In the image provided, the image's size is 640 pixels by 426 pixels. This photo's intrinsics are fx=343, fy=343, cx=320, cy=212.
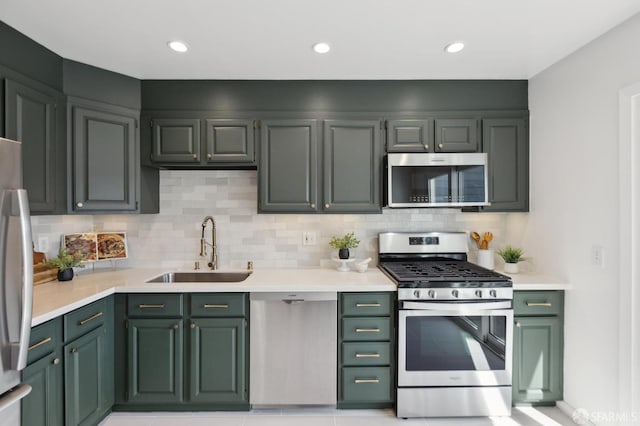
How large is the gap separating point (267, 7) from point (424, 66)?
1.27 m

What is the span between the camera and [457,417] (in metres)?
2.36

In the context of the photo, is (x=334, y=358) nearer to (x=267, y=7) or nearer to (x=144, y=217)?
(x=144, y=217)

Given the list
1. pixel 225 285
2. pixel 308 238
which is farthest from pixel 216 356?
pixel 308 238

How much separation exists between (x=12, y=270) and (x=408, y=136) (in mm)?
2530

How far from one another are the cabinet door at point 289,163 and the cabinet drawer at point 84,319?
126 cm

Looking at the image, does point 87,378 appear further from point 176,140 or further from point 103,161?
point 176,140

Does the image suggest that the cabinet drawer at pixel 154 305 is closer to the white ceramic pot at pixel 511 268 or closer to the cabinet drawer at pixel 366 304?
the cabinet drawer at pixel 366 304

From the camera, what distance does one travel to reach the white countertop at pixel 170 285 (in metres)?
2.00

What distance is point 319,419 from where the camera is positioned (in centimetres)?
233

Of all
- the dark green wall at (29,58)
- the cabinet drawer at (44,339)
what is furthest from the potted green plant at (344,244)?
the dark green wall at (29,58)

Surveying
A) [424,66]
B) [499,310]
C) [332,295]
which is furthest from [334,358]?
[424,66]

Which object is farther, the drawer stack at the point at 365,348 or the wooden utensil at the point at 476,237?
the wooden utensil at the point at 476,237

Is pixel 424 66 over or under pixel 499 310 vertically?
over

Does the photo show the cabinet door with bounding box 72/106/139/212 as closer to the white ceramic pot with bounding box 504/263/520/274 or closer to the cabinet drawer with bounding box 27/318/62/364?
the cabinet drawer with bounding box 27/318/62/364
